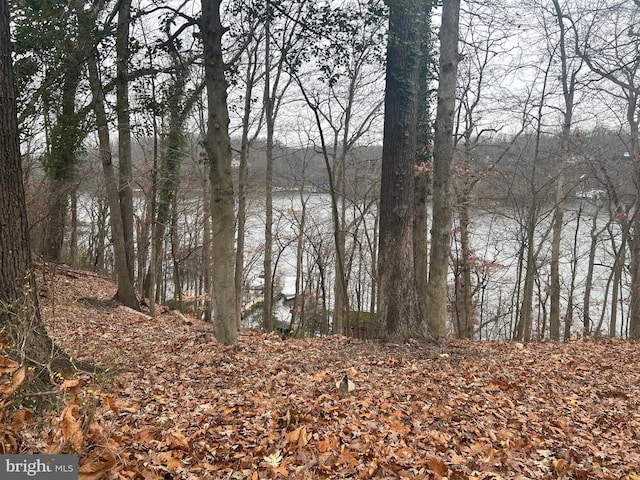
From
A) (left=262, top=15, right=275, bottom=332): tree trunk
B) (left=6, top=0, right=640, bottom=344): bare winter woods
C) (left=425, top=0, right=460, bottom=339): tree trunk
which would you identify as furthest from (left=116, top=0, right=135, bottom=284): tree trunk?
(left=425, top=0, right=460, bottom=339): tree trunk

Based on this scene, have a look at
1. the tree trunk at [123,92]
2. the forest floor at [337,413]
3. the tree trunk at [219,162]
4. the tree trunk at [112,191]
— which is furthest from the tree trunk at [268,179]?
the tree trunk at [219,162]

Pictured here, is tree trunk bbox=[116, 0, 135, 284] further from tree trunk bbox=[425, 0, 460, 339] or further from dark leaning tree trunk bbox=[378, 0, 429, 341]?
tree trunk bbox=[425, 0, 460, 339]

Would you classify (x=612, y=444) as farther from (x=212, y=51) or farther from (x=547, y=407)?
(x=212, y=51)

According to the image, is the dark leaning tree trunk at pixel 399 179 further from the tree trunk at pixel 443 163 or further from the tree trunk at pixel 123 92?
the tree trunk at pixel 123 92

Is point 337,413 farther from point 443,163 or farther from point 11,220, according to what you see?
point 443,163

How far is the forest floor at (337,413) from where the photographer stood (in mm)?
2908

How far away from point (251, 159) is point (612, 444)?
1532 centimetres

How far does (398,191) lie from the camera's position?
693 cm

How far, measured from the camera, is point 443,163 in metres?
8.32

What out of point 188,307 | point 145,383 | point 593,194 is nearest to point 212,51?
point 145,383
